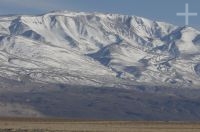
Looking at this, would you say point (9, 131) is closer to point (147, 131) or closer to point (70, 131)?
point (70, 131)

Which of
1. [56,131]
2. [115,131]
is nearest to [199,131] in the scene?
[115,131]

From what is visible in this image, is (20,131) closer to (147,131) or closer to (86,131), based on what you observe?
(86,131)

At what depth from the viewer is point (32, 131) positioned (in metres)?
100

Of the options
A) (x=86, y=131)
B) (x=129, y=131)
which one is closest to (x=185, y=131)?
(x=129, y=131)

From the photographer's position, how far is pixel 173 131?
112m

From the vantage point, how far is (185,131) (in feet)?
367

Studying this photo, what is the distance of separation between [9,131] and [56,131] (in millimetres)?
6230

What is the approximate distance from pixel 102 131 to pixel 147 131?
838 cm

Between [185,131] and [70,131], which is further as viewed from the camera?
[185,131]

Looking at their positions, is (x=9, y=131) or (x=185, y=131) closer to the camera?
(x=9, y=131)

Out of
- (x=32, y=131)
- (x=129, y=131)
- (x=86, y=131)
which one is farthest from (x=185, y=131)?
(x=32, y=131)

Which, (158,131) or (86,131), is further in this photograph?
(158,131)

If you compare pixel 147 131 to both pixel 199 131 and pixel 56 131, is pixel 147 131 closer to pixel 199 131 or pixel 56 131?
pixel 199 131

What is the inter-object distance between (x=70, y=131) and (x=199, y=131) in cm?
1831
